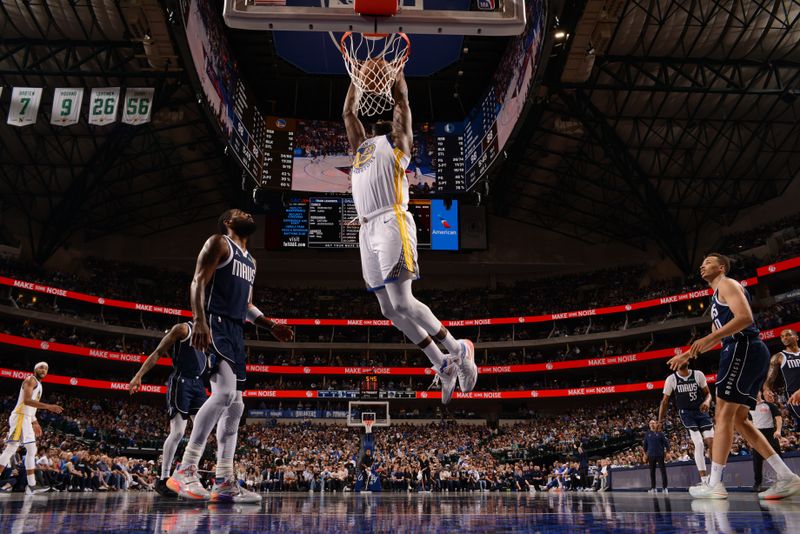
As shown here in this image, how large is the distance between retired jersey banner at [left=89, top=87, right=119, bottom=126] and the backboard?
14.1 meters

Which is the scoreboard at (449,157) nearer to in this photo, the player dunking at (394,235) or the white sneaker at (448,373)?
the player dunking at (394,235)

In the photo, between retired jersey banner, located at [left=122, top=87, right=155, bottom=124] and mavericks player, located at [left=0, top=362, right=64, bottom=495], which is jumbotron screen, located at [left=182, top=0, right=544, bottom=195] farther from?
mavericks player, located at [left=0, top=362, right=64, bottom=495]

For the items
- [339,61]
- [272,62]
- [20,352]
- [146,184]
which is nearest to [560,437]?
[339,61]

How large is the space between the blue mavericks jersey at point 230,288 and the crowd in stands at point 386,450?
32.4 feet

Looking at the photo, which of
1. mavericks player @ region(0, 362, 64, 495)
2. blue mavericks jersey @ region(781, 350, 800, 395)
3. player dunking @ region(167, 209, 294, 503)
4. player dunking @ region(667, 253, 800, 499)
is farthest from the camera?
mavericks player @ region(0, 362, 64, 495)

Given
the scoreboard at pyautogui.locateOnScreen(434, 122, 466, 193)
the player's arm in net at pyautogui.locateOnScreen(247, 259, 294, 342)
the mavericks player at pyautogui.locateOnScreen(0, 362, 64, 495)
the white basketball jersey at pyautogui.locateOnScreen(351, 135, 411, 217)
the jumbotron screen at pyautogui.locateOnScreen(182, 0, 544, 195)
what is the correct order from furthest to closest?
the scoreboard at pyautogui.locateOnScreen(434, 122, 466, 193) → the jumbotron screen at pyautogui.locateOnScreen(182, 0, 544, 195) → the mavericks player at pyautogui.locateOnScreen(0, 362, 64, 495) → the player's arm in net at pyautogui.locateOnScreen(247, 259, 294, 342) → the white basketball jersey at pyautogui.locateOnScreen(351, 135, 411, 217)

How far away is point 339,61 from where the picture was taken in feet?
82.7

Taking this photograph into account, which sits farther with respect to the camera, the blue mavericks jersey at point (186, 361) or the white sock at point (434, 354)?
the blue mavericks jersey at point (186, 361)

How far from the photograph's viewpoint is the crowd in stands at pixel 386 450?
16453 mm

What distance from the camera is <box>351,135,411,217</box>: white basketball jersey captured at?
505 centimetres

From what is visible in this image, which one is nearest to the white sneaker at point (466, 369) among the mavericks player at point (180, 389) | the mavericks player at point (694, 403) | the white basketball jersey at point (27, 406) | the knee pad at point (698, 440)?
the mavericks player at point (180, 389)

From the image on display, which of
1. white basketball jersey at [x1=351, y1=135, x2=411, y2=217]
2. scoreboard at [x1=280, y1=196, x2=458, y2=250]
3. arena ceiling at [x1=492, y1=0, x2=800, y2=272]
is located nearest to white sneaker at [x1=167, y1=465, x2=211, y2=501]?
white basketball jersey at [x1=351, y1=135, x2=411, y2=217]

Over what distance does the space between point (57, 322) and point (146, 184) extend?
8.18 meters

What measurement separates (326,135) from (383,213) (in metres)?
21.2
